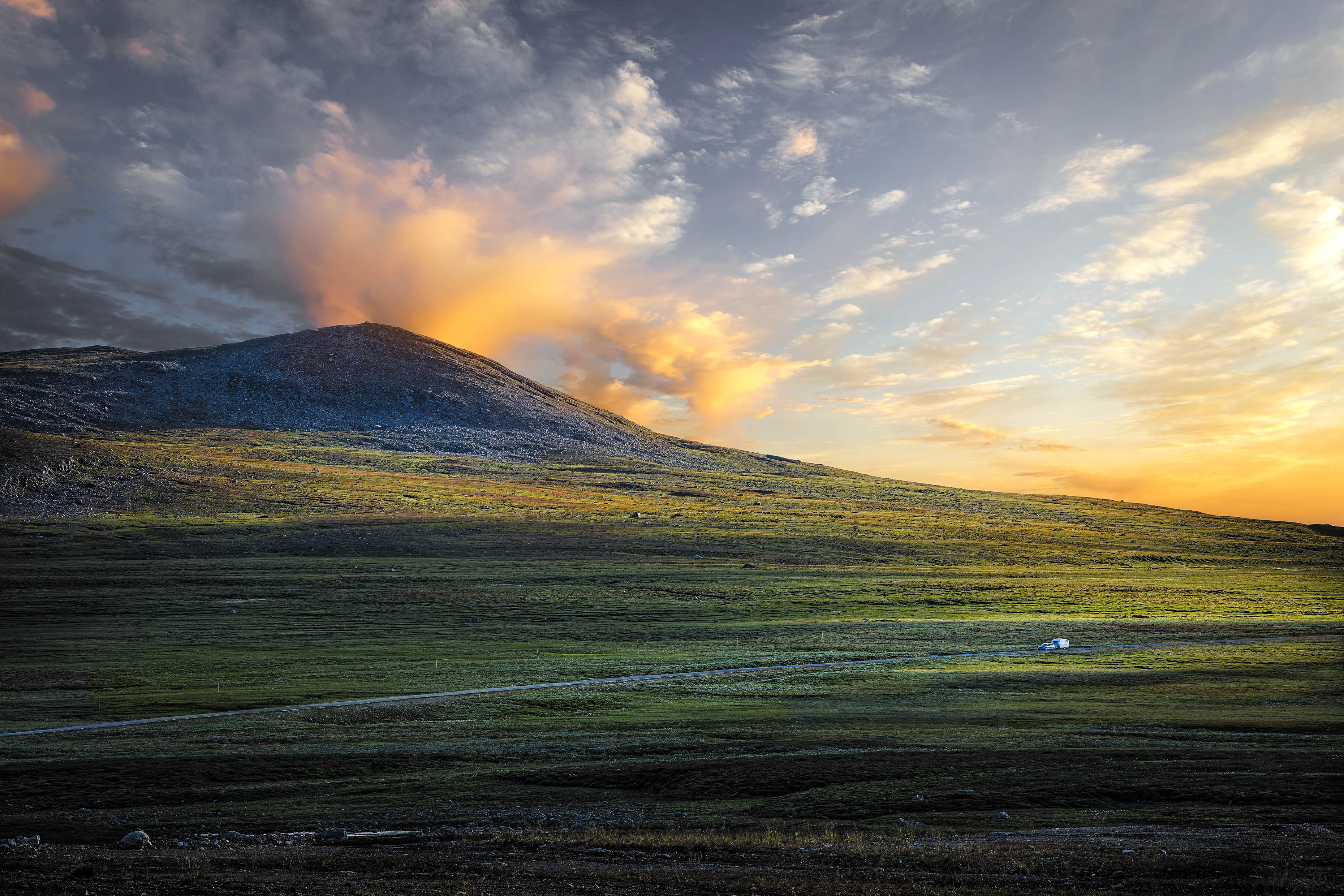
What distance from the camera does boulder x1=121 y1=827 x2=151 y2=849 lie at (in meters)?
24.4

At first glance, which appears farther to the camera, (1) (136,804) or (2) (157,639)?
(2) (157,639)

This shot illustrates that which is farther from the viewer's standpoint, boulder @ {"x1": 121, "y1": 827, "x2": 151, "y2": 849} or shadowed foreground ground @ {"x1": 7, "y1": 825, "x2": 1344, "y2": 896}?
boulder @ {"x1": 121, "y1": 827, "x2": 151, "y2": 849}

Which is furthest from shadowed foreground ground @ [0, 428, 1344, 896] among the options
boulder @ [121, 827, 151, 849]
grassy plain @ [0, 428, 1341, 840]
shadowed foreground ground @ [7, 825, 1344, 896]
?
boulder @ [121, 827, 151, 849]

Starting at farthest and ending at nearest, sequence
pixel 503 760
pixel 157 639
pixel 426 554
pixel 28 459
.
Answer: pixel 28 459 < pixel 426 554 < pixel 157 639 < pixel 503 760

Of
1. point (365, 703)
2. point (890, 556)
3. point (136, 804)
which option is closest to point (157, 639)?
point (365, 703)

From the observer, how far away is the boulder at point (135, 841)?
24.4m

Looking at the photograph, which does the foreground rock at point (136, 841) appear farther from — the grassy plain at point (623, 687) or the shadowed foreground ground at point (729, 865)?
the grassy plain at point (623, 687)

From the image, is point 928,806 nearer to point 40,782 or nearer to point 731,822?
point 731,822

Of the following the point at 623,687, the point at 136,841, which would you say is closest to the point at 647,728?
the point at 623,687

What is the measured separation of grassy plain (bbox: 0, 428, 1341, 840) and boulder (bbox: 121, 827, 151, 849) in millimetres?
2966

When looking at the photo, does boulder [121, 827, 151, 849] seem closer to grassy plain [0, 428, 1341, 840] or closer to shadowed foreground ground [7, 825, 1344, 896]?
shadowed foreground ground [7, 825, 1344, 896]

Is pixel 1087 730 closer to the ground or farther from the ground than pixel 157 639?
farther from the ground

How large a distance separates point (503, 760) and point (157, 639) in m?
60.1

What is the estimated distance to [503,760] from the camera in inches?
1510
